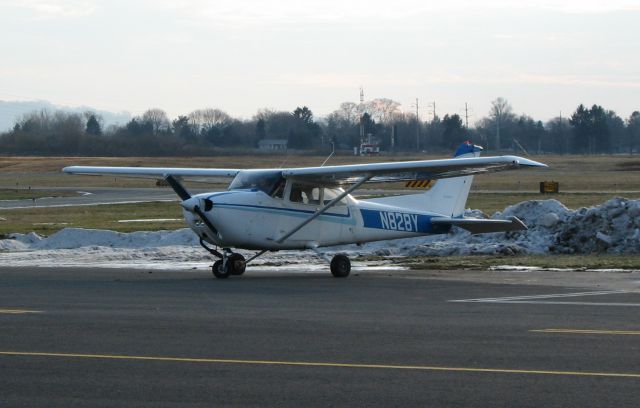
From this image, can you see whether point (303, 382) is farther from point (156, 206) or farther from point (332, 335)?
point (156, 206)

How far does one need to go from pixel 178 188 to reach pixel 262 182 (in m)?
1.93

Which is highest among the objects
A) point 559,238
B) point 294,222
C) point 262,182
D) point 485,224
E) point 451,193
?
point 262,182

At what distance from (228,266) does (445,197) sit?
5339 millimetres

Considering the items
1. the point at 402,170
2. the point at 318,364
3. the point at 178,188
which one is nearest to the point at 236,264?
the point at 178,188

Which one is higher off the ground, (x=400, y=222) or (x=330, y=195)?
(x=330, y=195)

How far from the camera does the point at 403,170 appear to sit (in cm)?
2125

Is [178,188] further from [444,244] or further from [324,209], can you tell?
[444,244]

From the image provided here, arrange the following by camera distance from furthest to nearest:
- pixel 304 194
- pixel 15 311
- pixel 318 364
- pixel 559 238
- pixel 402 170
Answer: pixel 559 238, pixel 304 194, pixel 402 170, pixel 15 311, pixel 318 364

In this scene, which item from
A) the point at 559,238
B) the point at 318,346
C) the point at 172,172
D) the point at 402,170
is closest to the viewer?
the point at 318,346

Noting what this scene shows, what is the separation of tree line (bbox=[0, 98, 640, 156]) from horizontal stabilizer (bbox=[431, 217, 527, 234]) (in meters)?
113

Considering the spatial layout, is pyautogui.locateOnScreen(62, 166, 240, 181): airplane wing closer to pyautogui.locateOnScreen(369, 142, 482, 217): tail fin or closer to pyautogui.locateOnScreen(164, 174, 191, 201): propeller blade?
pyautogui.locateOnScreen(164, 174, 191, 201): propeller blade

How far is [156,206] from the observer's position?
48156 mm

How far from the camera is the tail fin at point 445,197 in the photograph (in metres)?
23.4

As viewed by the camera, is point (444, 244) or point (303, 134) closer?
point (444, 244)
